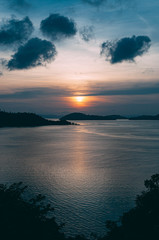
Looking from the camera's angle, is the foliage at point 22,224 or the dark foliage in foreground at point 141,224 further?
the dark foliage in foreground at point 141,224

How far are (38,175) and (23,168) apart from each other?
5.99m

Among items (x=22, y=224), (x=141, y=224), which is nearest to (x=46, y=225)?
(x=22, y=224)

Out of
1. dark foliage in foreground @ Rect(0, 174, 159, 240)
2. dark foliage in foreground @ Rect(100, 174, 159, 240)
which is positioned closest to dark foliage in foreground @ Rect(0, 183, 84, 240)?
dark foliage in foreground @ Rect(0, 174, 159, 240)

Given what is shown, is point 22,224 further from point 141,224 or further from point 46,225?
point 141,224

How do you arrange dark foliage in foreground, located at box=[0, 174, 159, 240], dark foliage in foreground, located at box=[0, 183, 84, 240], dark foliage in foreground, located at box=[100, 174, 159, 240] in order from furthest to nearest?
dark foliage in foreground, located at box=[100, 174, 159, 240], dark foliage in foreground, located at box=[0, 174, 159, 240], dark foliage in foreground, located at box=[0, 183, 84, 240]

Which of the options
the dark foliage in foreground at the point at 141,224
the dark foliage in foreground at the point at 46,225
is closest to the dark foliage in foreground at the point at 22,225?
the dark foliage in foreground at the point at 46,225

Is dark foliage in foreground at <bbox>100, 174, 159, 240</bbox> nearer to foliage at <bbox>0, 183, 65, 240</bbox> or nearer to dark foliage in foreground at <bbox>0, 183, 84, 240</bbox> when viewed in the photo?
dark foliage in foreground at <bbox>0, 183, 84, 240</bbox>

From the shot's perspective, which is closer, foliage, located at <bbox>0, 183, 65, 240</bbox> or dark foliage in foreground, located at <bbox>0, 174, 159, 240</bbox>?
foliage, located at <bbox>0, 183, 65, 240</bbox>

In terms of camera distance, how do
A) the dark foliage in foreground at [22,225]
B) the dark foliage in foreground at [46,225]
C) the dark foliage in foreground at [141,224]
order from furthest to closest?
the dark foliage in foreground at [141,224]
the dark foliage in foreground at [46,225]
the dark foliage in foreground at [22,225]

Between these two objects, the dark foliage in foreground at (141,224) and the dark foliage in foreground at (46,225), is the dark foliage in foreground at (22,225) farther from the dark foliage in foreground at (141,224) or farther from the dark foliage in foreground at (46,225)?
the dark foliage in foreground at (141,224)

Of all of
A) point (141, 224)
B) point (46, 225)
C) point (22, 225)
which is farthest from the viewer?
point (141, 224)

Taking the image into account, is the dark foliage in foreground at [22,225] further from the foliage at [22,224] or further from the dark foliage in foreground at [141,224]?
the dark foliage in foreground at [141,224]

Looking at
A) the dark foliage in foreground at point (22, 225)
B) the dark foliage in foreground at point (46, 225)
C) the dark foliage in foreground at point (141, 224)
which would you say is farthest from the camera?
the dark foliage in foreground at point (141, 224)

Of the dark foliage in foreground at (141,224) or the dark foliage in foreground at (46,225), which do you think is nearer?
the dark foliage in foreground at (46,225)
